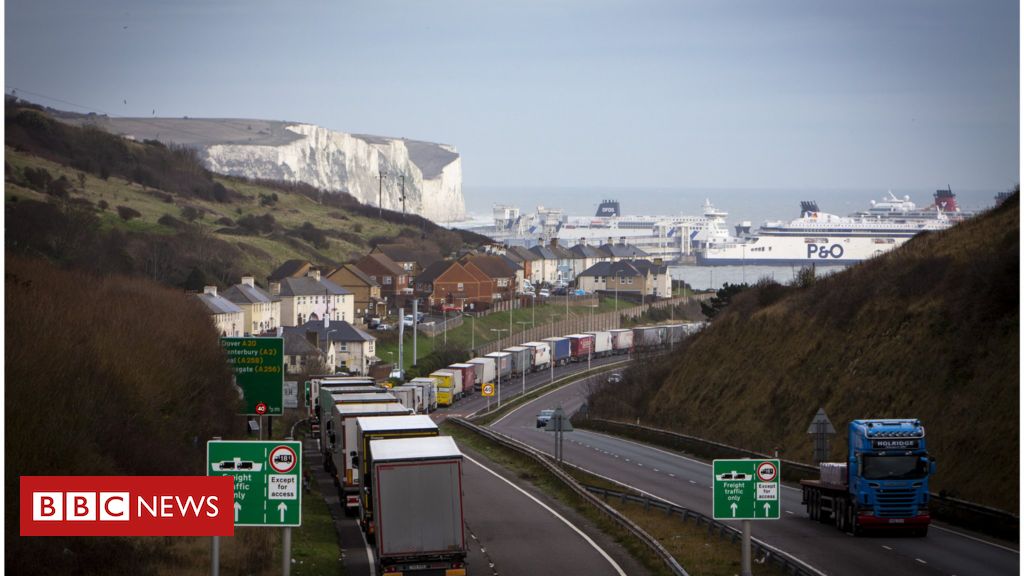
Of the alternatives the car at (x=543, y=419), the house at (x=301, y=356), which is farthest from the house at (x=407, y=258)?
the car at (x=543, y=419)

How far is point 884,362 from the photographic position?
148ft

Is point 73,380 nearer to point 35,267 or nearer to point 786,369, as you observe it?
point 35,267

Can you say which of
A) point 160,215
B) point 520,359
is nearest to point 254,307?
point 520,359

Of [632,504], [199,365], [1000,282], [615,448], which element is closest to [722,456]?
[615,448]

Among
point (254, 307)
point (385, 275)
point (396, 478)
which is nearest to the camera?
point (396, 478)

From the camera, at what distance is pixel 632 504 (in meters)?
32.9

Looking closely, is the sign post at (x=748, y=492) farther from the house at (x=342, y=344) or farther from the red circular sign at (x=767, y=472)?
the house at (x=342, y=344)

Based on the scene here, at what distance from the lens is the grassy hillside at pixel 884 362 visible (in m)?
34.7

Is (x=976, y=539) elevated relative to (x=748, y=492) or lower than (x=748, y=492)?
lower

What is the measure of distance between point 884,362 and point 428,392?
35313mm

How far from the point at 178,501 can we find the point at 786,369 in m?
38.5

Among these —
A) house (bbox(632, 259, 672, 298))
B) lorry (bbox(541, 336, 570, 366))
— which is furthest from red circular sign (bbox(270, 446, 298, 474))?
house (bbox(632, 259, 672, 298))

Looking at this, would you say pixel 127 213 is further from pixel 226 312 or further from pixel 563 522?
pixel 563 522

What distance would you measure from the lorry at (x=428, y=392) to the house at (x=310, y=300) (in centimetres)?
2895
